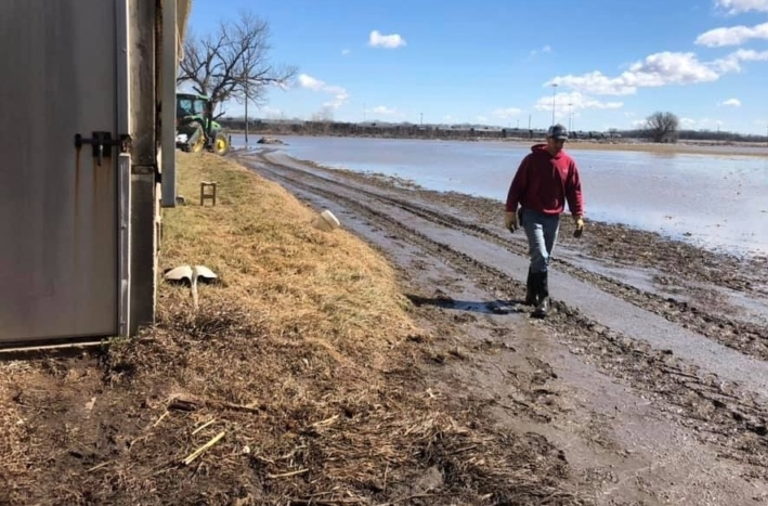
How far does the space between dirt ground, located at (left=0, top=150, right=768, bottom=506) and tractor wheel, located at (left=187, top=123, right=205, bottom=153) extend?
23360 millimetres

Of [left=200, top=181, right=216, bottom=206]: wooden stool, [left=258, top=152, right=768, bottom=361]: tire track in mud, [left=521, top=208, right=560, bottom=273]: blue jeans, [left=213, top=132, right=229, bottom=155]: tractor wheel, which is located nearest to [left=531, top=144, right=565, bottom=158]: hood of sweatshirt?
[left=521, top=208, right=560, bottom=273]: blue jeans

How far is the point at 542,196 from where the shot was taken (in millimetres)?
6977

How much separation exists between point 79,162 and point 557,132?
4.70 metres

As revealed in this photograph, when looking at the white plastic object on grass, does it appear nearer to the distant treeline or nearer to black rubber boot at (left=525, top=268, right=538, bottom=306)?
black rubber boot at (left=525, top=268, right=538, bottom=306)

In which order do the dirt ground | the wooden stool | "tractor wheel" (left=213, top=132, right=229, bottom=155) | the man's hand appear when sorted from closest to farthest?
the dirt ground < the man's hand < the wooden stool < "tractor wheel" (left=213, top=132, right=229, bottom=155)

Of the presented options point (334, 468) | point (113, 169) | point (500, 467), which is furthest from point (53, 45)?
point (500, 467)

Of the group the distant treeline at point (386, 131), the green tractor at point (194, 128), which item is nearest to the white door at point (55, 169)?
the green tractor at point (194, 128)

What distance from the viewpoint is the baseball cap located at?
6828 mm

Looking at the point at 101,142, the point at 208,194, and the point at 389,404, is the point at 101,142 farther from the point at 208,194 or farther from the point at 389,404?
the point at 208,194

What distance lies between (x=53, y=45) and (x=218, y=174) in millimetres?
15849

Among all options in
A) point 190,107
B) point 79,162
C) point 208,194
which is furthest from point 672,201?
point 190,107

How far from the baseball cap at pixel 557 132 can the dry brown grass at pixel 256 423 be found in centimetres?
270

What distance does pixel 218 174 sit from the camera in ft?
63.6

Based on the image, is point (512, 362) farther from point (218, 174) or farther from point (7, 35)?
point (218, 174)
